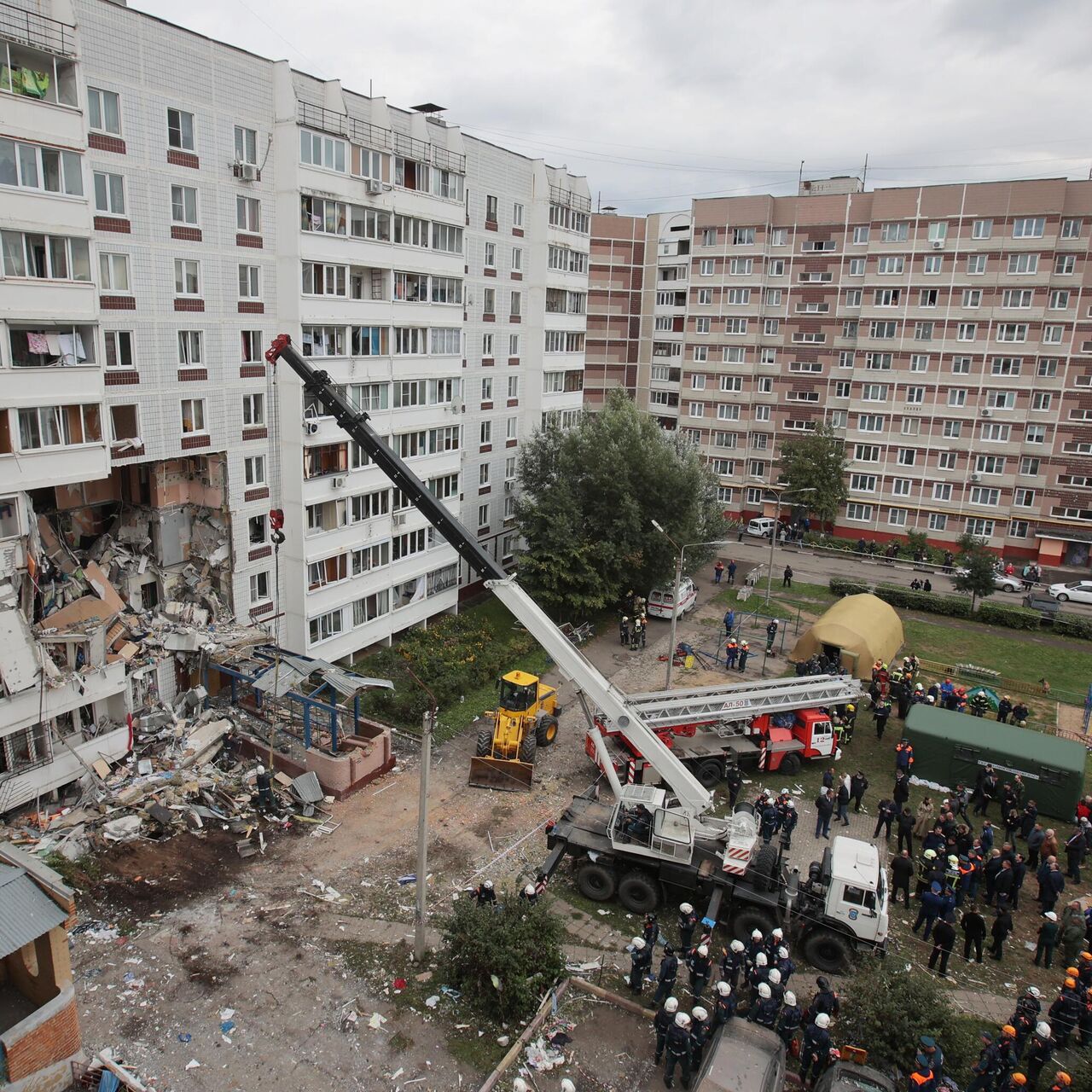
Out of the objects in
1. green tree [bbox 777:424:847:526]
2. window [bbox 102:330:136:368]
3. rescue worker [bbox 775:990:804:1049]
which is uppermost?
window [bbox 102:330:136:368]

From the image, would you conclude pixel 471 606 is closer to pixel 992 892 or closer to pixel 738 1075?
pixel 992 892

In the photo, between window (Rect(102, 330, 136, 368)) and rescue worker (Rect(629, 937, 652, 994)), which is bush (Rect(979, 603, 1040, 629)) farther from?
window (Rect(102, 330, 136, 368))

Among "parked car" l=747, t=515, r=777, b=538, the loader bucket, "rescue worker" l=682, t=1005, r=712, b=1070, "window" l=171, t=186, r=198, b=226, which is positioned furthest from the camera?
"parked car" l=747, t=515, r=777, b=538

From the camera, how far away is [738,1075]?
40.9 ft

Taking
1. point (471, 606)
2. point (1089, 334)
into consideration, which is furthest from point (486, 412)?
point (1089, 334)

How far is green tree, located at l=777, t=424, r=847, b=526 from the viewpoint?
50.4 meters

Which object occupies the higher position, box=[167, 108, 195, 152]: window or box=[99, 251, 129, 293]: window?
box=[167, 108, 195, 152]: window

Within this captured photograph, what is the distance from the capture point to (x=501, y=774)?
23.3m

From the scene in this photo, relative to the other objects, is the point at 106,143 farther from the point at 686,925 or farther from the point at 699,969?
the point at 699,969

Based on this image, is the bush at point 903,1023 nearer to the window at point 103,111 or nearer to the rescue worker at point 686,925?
the rescue worker at point 686,925

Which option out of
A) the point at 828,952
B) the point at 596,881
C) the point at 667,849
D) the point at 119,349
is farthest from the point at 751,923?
the point at 119,349

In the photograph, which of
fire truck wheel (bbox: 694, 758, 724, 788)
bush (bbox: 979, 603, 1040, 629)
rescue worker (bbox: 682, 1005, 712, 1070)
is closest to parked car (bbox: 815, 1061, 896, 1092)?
rescue worker (bbox: 682, 1005, 712, 1070)

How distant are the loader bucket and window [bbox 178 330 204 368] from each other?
13.9 m

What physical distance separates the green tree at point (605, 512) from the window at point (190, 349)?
1549 centimetres
